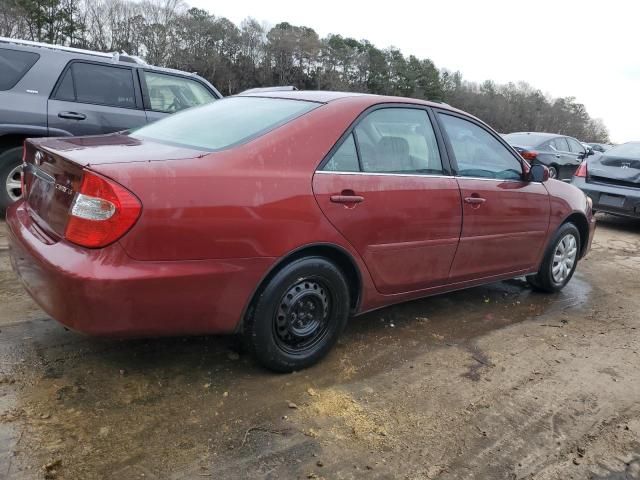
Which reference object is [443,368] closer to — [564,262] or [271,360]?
[271,360]

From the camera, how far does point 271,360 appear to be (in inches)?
117

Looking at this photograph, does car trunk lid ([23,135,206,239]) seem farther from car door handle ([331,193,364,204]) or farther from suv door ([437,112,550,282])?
suv door ([437,112,550,282])

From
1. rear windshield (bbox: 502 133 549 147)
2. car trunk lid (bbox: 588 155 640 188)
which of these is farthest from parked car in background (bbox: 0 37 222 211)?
rear windshield (bbox: 502 133 549 147)

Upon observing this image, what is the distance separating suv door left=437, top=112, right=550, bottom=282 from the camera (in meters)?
3.87

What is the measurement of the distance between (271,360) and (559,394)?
1.69 m

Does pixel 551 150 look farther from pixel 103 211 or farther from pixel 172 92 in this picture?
pixel 103 211

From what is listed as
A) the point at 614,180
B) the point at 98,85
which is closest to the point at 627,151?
the point at 614,180

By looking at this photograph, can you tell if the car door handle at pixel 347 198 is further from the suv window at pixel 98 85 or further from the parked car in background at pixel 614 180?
the parked car in background at pixel 614 180

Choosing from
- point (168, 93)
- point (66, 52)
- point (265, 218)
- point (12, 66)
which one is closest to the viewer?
point (265, 218)

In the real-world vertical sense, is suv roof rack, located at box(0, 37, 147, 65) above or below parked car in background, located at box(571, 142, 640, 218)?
above

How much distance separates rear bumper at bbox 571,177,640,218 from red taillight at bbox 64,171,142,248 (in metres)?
7.99

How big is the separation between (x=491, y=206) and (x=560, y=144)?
1102 cm

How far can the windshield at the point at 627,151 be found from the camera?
8922 millimetres

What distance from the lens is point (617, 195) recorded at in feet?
27.5
